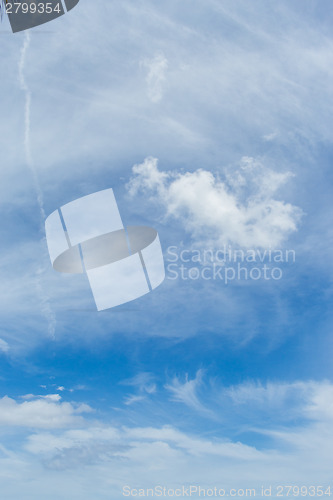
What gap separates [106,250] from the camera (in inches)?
2908

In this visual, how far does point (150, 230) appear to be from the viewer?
78.4 metres

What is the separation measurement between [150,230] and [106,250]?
10.3 metres
